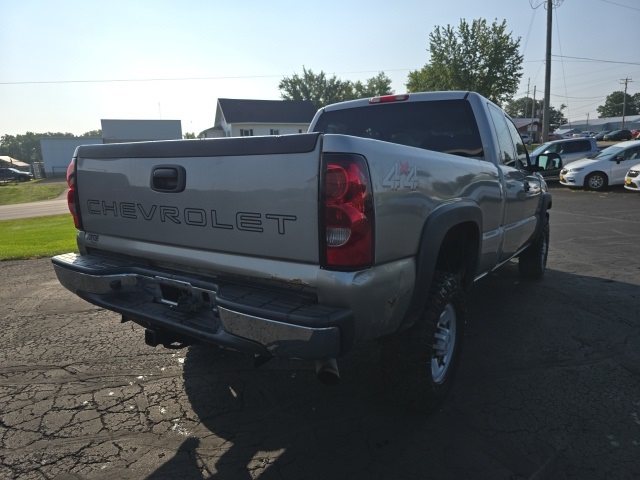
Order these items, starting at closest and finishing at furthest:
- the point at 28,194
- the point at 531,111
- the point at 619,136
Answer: the point at 28,194 < the point at 619,136 < the point at 531,111

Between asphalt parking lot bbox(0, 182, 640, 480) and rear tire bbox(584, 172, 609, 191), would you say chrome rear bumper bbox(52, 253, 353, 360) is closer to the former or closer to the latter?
asphalt parking lot bbox(0, 182, 640, 480)

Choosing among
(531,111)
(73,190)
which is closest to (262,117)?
(73,190)

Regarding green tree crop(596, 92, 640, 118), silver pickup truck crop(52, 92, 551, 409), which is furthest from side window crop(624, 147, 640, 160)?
green tree crop(596, 92, 640, 118)

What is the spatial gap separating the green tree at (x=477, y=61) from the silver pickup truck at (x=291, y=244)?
1349 inches

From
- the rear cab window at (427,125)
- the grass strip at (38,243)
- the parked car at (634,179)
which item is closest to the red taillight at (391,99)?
the rear cab window at (427,125)

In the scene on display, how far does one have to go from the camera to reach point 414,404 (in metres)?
2.69

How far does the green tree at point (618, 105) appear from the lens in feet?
384

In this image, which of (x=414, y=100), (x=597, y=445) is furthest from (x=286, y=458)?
(x=414, y=100)

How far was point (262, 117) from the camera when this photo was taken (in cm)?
4647

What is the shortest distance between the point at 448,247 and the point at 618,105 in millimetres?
144285

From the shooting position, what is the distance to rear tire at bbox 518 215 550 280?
220 inches

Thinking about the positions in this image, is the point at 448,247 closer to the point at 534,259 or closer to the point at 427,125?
the point at 427,125

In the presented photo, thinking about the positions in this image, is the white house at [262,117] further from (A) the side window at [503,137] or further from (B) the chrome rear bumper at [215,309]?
(B) the chrome rear bumper at [215,309]

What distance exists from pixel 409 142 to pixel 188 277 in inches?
91.1
